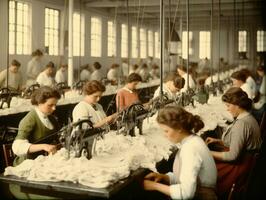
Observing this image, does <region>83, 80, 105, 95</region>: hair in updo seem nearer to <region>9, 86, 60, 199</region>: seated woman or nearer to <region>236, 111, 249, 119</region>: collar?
<region>9, 86, 60, 199</region>: seated woman

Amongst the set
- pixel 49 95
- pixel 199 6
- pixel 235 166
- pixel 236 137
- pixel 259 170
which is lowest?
pixel 259 170

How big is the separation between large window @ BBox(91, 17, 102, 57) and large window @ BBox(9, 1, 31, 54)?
14.5 ft

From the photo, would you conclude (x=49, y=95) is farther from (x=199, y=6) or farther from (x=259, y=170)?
(x=199, y=6)

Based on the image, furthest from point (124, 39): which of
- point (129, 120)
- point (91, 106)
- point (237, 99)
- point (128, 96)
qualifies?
point (237, 99)

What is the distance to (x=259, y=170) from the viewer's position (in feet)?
15.7

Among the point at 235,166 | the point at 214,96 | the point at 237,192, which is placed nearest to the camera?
the point at 237,192

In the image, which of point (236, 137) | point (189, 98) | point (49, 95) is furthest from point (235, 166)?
point (189, 98)

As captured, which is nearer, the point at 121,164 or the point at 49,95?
the point at 121,164

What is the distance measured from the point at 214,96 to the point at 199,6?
9.38m

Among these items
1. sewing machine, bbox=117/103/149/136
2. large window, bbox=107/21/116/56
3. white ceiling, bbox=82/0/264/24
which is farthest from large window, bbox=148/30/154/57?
sewing machine, bbox=117/103/149/136

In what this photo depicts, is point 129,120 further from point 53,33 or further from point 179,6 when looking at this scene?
point 179,6

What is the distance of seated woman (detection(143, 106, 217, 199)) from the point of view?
2441 mm

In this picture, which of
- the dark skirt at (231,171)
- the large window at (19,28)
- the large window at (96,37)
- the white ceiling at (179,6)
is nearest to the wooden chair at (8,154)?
the dark skirt at (231,171)

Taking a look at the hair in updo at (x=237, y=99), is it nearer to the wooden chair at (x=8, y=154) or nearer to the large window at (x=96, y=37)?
the wooden chair at (x=8, y=154)
